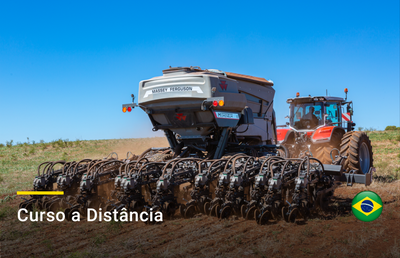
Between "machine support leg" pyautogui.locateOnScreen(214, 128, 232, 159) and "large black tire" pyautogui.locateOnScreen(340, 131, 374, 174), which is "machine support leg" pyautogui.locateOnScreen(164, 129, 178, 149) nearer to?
"machine support leg" pyautogui.locateOnScreen(214, 128, 232, 159)

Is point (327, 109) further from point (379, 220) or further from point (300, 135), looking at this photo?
point (379, 220)

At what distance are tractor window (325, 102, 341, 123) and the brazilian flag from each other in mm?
5923

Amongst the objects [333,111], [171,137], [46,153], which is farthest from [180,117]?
[46,153]

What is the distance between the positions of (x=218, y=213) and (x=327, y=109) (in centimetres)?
717

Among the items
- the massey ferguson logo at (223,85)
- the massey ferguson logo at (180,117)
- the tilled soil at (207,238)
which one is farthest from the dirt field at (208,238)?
the massey ferguson logo at (223,85)

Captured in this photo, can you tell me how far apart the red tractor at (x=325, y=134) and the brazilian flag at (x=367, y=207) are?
3.06 metres

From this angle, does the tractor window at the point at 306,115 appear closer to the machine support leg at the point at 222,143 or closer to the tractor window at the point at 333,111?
the tractor window at the point at 333,111

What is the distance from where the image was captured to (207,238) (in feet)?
17.2

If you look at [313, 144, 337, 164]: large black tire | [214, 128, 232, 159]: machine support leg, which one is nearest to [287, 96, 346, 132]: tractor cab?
[313, 144, 337, 164]: large black tire

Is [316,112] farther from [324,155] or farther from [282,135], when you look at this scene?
[324,155]

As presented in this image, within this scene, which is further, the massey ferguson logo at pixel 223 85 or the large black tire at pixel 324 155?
the large black tire at pixel 324 155

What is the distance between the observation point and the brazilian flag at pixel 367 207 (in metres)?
6.12

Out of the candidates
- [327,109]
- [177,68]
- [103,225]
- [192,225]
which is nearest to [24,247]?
[103,225]

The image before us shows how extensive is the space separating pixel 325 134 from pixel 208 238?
6499mm
